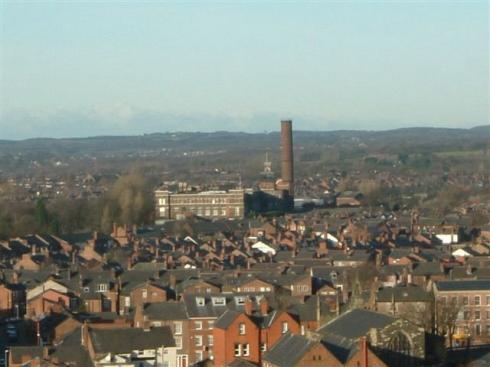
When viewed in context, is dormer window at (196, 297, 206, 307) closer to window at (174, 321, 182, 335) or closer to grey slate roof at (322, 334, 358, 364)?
window at (174, 321, 182, 335)

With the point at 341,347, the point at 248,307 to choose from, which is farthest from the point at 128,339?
the point at 341,347

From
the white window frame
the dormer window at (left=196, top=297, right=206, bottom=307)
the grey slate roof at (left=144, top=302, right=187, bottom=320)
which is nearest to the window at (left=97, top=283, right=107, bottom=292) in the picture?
the grey slate roof at (left=144, top=302, right=187, bottom=320)

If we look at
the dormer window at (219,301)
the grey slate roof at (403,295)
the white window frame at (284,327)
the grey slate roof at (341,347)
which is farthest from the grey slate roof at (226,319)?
the grey slate roof at (403,295)

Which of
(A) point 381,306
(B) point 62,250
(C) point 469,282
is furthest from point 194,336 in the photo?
(B) point 62,250

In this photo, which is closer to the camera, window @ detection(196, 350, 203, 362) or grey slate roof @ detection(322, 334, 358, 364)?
grey slate roof @ detection(322, 334, 358, 364)

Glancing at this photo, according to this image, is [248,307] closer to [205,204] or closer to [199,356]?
[199,356]

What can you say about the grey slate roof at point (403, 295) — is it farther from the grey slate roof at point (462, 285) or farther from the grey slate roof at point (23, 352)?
the grey slate roof at point (23, 352)

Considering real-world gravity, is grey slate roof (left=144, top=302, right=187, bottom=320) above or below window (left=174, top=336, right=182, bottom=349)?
above

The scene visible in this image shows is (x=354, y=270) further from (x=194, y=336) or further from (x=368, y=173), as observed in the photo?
(x=368, y=173)
